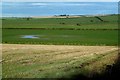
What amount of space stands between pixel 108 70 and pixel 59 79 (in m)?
2.44

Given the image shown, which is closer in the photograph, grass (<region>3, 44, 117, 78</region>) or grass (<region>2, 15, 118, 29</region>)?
grass (<region>3, 44, 117, 78</region>)

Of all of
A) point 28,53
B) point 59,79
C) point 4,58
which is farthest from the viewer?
point 28,53

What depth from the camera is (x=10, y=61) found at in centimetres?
1958

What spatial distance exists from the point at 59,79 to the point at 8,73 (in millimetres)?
3099

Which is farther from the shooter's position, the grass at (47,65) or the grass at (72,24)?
the grass at (72,24)

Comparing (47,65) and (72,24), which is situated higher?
(72,24)

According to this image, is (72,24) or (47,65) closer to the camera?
(47,65)

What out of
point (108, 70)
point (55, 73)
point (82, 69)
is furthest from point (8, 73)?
point (108, 70)

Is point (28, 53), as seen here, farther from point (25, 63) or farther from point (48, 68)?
point (48, 68)

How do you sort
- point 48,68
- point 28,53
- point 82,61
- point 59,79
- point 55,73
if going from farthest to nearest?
point 28,53
point 82,61
point 48,68
point 55,73
point 59,79

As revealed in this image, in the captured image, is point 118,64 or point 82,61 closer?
point 118,64

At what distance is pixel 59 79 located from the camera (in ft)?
47.0

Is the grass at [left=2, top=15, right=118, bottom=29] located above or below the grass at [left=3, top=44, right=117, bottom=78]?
above

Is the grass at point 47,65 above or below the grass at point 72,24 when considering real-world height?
below
